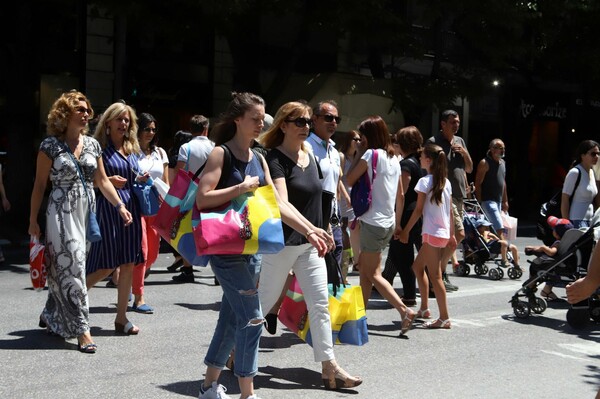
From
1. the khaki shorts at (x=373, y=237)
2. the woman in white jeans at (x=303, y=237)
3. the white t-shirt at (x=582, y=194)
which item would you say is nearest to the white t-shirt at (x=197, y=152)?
the khaki shorts at (x=373, y=237)

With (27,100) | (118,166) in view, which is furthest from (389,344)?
(27,100)

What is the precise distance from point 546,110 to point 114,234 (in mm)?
24714

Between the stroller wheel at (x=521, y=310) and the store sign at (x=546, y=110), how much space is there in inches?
821

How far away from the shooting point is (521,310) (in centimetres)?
896

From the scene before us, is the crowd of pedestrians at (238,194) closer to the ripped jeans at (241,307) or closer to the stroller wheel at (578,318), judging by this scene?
the ripped jeans at (241,307)

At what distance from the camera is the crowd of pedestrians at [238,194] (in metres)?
5.18

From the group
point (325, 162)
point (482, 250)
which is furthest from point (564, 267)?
point (482, 250)

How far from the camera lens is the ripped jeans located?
5.04 metres

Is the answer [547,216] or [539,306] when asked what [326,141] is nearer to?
[539,306]

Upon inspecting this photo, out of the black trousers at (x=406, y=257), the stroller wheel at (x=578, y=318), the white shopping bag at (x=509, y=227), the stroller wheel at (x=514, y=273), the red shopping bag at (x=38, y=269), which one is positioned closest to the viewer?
the red shopping bag at (x=38, y=269)

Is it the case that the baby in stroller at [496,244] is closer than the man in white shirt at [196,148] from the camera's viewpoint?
No

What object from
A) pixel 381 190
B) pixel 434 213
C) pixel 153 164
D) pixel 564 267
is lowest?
pixel 564 267

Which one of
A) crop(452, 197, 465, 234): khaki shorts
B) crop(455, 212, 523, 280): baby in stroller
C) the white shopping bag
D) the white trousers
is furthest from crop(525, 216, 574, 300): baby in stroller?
the white trousers

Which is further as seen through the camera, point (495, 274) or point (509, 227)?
point (509, 227)
